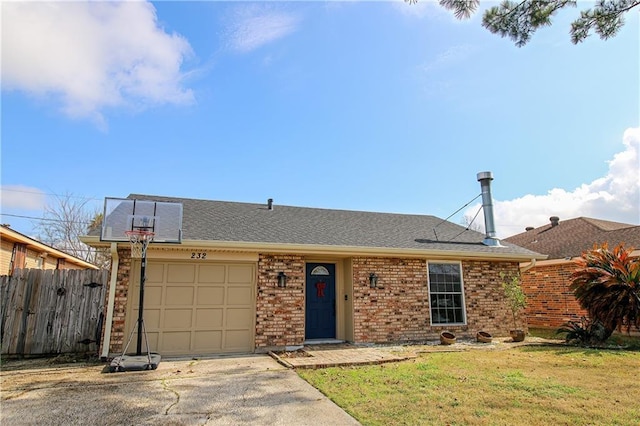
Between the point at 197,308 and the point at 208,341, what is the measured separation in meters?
0.77

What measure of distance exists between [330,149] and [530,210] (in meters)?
16.2

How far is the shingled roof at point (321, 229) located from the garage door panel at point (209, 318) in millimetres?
1643

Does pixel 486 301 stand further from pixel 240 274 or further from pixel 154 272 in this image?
pixel 154 272

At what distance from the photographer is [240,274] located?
27.7 feet

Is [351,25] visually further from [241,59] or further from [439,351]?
[439,351]

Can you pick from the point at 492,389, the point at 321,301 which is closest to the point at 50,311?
the point at 321,301

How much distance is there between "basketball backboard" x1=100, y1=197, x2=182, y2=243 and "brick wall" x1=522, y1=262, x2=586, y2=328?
11.9 meters

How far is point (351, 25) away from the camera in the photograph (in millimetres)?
7812

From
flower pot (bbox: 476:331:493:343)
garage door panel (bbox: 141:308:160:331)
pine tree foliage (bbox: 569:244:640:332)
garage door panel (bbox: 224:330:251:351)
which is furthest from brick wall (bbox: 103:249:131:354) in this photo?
pine tree foliage (bbox: 569:244:640:332)


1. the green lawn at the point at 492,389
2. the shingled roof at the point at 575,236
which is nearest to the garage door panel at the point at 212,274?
the green lawn at the point at 492,389

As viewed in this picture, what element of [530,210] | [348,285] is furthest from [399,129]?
[530,210]

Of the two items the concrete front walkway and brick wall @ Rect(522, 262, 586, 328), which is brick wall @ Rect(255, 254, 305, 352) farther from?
brick wall @ Rect(522, 262, 586, 328)

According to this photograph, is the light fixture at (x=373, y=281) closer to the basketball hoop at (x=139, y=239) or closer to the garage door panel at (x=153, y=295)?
the garage door panel at (x=153, y=295)

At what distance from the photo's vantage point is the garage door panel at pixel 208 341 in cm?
794
